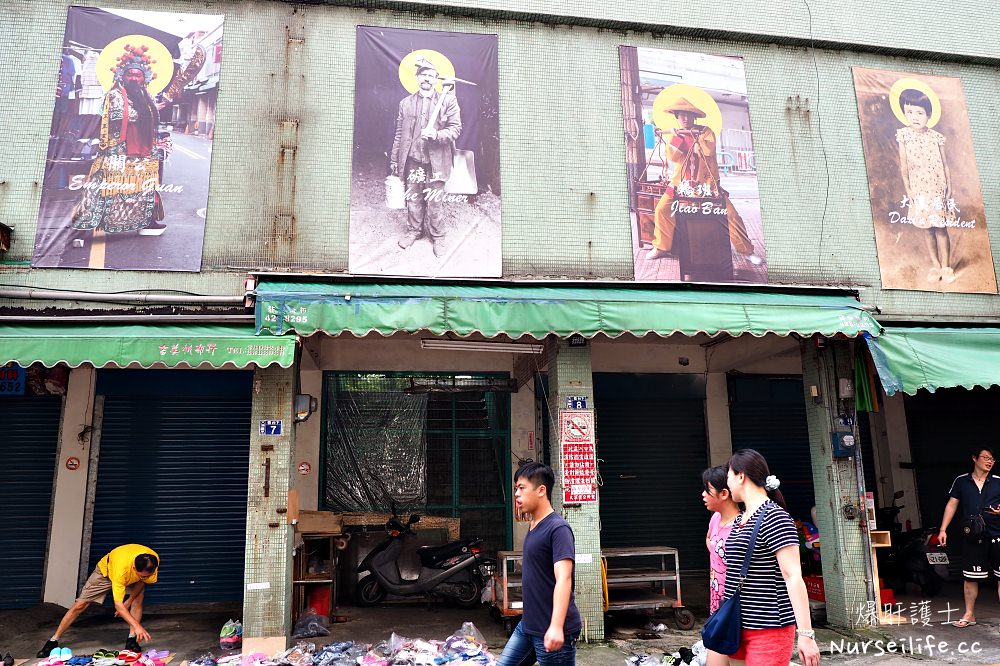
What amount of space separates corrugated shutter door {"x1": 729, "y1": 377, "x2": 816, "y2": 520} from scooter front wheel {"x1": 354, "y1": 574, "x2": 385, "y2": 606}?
19.7 ft

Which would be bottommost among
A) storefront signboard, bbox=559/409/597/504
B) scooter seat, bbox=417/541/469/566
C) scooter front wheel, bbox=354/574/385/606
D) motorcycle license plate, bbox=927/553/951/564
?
scooter front wheel, bbox=354/574/385/606

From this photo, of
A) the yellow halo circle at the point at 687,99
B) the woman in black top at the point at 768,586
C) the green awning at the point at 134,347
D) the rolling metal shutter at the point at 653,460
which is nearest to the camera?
the woman in black top at the point at 768,586

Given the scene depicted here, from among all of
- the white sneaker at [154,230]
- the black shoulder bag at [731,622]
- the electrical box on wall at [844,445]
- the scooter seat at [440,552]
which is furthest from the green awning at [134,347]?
the electrical box on wall at [844,445]

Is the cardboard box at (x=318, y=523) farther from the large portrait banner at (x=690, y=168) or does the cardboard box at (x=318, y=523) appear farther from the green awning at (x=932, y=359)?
the green awning at (x=932, y=359)

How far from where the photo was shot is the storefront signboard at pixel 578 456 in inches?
310

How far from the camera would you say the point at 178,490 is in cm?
989

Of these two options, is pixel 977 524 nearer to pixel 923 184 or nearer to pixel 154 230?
pixel 923 184

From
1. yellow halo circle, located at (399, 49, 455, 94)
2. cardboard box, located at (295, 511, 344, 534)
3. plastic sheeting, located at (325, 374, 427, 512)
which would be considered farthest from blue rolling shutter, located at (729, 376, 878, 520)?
yellow halo circle, located at (399, 49, 455, 94)

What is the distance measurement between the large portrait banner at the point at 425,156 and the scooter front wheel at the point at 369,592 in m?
4.19

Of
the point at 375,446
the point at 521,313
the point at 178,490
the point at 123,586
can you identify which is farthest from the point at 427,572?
the point at 521,313

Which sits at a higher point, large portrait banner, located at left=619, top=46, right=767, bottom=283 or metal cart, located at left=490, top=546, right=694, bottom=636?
large portrait banner, located at left=619, top=46, right=767, bottom=283

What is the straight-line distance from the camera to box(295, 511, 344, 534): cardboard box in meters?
8.88

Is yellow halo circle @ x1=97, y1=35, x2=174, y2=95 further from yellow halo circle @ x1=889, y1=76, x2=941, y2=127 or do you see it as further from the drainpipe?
yellow halo circle @ x1=889, y1=76, x2=941, y2=127

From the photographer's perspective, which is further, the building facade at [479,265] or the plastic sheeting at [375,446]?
the plastic sheeting at [375,446]
